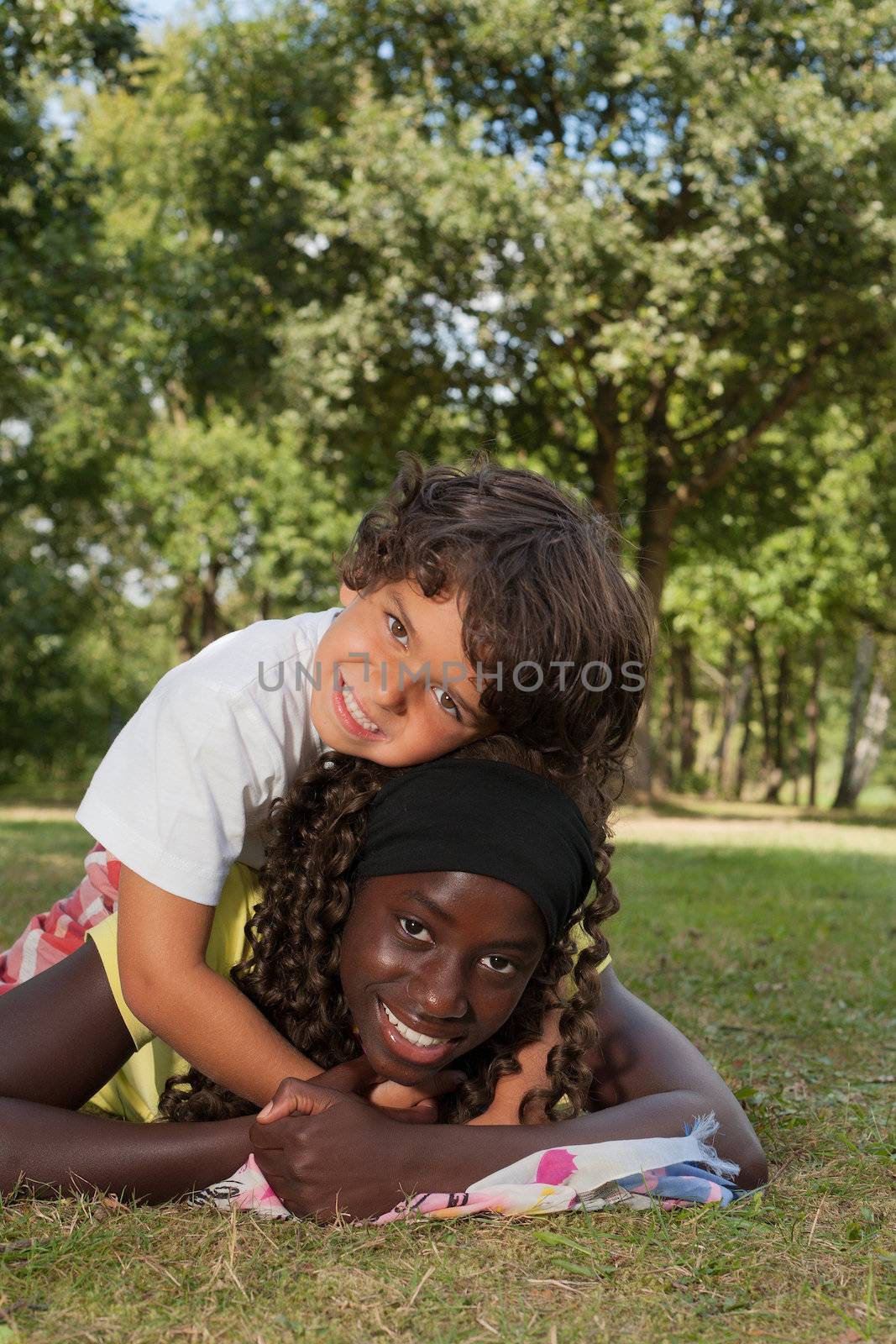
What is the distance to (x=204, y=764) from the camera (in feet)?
9.08

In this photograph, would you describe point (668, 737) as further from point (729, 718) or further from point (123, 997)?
point (123, 997)

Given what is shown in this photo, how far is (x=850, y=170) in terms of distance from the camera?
13586 millimetres

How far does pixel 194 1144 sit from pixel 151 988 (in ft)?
1.22

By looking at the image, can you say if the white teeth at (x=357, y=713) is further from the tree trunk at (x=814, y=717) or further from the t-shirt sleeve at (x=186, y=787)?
the tree trunk at (x=814, y=717)

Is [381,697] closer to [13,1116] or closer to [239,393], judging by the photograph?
[13,1116]

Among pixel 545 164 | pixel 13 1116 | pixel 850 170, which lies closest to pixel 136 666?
pixel 545 164

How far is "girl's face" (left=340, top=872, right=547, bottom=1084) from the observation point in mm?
2660

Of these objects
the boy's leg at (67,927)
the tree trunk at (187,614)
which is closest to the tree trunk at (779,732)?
the tree trunk at (187,614)

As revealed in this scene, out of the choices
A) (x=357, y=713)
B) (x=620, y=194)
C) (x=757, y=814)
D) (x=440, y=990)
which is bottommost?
(x=757, y=814)

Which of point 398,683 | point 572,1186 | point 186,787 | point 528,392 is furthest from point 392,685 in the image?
point 528,392

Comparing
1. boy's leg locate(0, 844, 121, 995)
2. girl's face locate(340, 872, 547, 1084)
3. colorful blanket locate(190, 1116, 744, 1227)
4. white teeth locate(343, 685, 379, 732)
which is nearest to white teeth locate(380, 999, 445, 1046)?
girl's face locate(340, 872, 547, 1084)

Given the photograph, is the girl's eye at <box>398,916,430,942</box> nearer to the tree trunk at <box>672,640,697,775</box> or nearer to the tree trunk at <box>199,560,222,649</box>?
the tree trunk at <box>199,560,222,649</box>

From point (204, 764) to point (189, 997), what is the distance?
51cm

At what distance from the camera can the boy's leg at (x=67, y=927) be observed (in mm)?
3484
